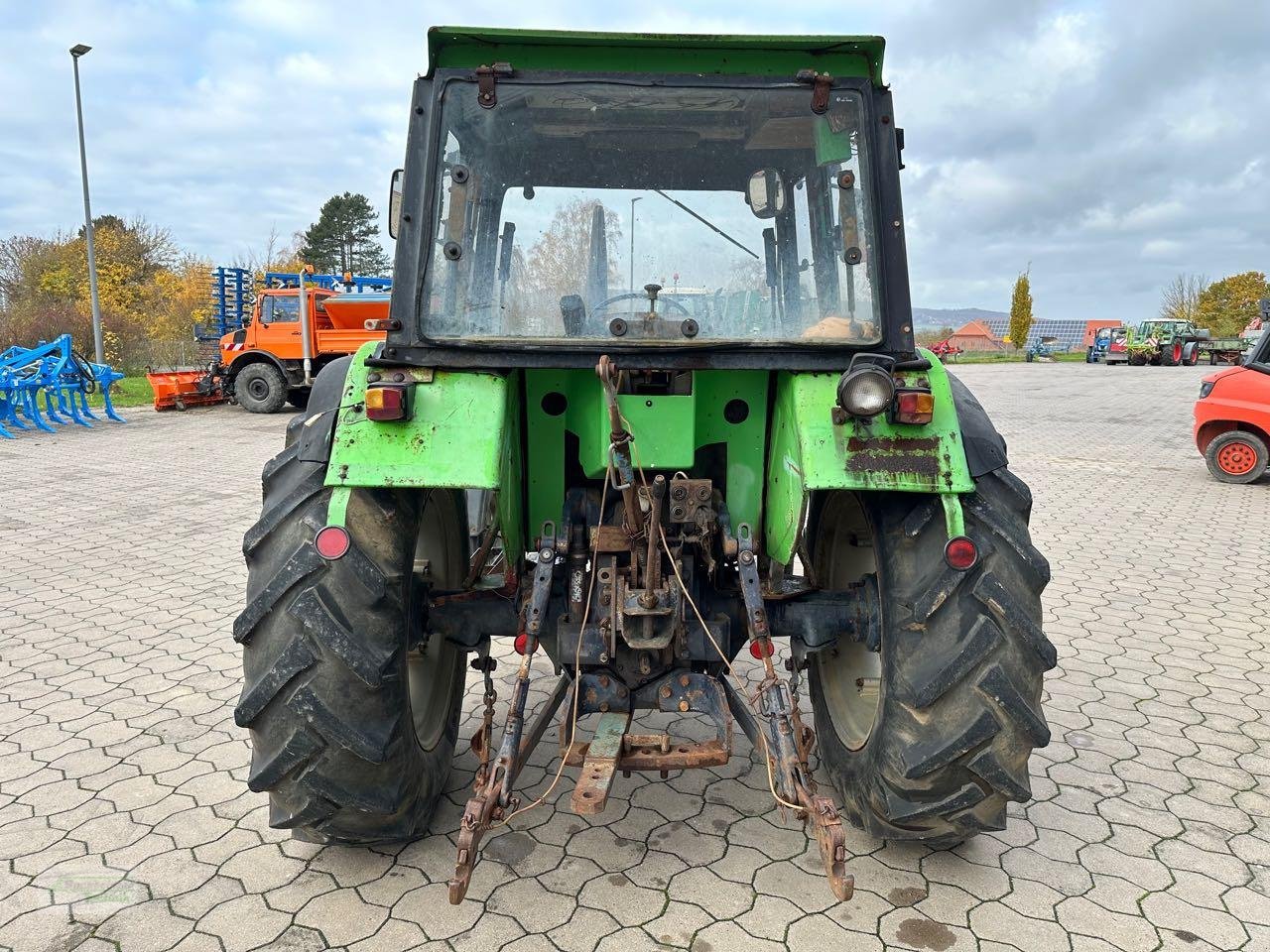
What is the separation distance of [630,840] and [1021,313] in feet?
201

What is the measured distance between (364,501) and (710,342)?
1101mm

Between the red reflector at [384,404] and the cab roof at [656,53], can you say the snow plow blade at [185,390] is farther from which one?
the red reflector at [384,404]

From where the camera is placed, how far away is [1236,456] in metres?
10.2

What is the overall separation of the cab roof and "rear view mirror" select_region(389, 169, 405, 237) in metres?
0.32

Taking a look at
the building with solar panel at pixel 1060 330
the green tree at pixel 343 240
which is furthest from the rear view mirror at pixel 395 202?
the building with solar panel at pixel 1060 330

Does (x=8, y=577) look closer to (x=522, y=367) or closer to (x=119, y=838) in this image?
(x=119, y=838)

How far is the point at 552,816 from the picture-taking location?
322 centimetres

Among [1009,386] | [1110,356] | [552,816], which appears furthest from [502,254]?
[1110,356]

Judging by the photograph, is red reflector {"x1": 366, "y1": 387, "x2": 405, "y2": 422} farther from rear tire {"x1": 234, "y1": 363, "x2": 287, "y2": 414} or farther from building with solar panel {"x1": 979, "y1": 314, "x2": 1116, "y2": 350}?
building with solar panel {"x1": 979, "y1": 314, "x2": 1116, "y2": 350}

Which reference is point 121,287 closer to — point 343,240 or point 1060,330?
point 343,240

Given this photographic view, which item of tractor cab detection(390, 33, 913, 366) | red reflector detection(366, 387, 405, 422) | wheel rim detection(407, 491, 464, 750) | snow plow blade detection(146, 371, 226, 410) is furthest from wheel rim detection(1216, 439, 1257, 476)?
snow plow blade detection(146, 371, 226, 410)

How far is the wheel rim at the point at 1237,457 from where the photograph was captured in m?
10.1

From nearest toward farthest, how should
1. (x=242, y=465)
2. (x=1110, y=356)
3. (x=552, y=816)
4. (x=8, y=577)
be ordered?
1. (x=552, y=816)
2. (x=8, y=577)
3. (x=242, y=465)
4. (x=1110, y=356)

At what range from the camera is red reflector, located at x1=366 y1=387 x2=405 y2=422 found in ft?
8.28
